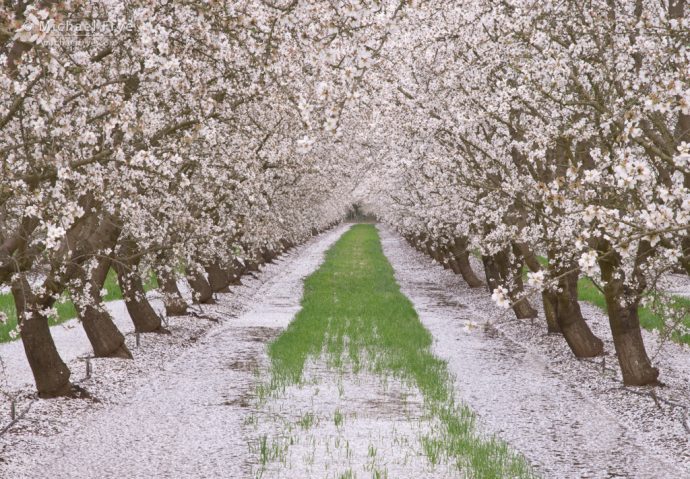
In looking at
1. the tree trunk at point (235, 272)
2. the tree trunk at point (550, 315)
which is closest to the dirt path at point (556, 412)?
the tree trunk at point (550, 315)

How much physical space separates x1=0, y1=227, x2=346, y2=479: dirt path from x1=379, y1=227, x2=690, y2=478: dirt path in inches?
158

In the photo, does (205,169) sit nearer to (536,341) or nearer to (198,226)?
(198,226)

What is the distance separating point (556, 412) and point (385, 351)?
664 centimetres

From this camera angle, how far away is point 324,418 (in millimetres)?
13703

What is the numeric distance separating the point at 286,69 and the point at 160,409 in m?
6.00

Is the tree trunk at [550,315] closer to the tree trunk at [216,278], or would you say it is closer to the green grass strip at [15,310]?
the green grass strip at [15,310]

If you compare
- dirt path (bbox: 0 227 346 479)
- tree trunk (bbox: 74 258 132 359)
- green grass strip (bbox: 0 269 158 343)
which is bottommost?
green grass strip (bbox: 0 269 158 343)

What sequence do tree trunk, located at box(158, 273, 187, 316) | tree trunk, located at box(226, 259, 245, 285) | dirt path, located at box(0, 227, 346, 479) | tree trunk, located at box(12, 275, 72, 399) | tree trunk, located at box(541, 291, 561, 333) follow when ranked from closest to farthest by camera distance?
dirt path, located at box(0, 227, 346, 479), tree trunk, located at box(12, 275, 72, 399), tree trunk, located at box(541, 291, 561, 333), tree trunk, located at box(158, 273, 187, 316), tree trunk, located at box(226, 259, 245, 285)

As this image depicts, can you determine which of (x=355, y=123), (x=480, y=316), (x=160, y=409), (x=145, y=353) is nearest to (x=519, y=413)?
(x=160, y=409)

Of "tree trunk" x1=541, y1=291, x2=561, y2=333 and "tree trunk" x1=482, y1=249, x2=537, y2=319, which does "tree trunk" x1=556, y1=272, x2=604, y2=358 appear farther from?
"tree trunk" x1=482, y1=249, x2=537, y2=319

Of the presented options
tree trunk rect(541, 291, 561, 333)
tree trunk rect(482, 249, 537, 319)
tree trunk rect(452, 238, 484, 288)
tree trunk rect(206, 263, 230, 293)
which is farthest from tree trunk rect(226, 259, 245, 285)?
tree trunk rect(541, 291, 561, 333)

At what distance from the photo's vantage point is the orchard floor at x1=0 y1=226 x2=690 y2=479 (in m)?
11.1

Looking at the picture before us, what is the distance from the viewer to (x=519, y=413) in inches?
567

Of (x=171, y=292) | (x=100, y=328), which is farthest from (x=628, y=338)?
(x=171, y=292)
